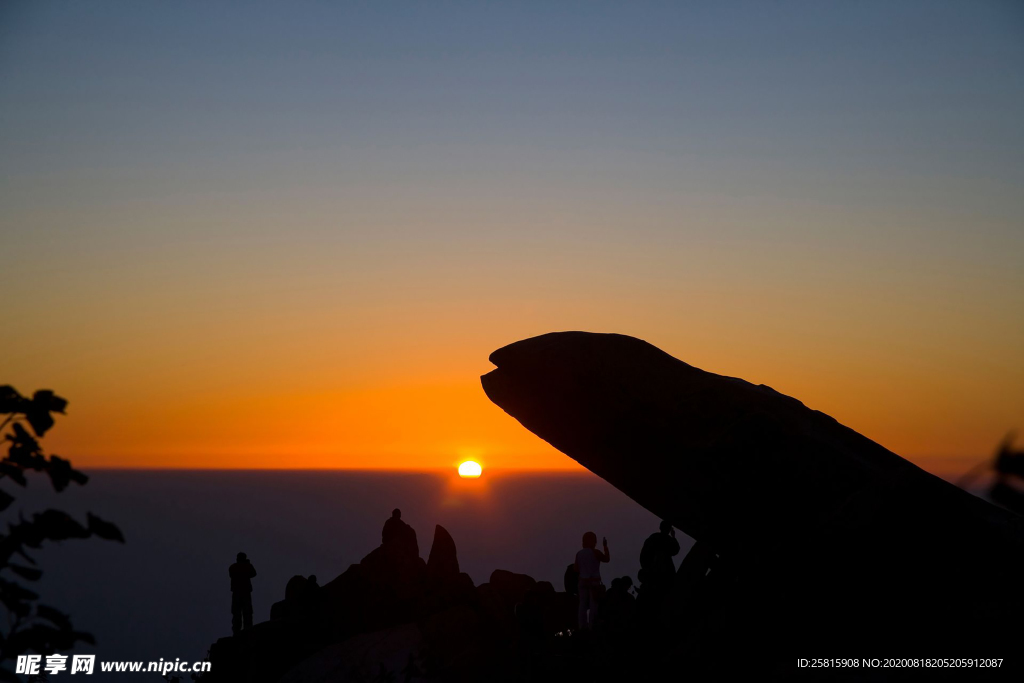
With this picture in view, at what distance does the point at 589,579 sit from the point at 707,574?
7.98ft

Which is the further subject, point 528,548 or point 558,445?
point 528,548

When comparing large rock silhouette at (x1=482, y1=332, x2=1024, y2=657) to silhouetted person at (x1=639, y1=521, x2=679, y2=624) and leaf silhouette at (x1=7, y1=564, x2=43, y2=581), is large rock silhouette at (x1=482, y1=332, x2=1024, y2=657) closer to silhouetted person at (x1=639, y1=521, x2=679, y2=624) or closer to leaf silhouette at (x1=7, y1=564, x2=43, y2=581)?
silhouetted person at (x1=639, y1=521, x2=679, y2=624)

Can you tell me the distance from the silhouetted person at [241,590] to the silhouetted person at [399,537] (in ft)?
9.57

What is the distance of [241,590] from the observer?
64.4ft

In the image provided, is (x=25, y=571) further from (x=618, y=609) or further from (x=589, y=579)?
(x=589, y=579)

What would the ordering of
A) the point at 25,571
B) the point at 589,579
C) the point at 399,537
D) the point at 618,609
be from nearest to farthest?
the point at 25,571, the point at 618,609, the point at 589,579, the point at 399,537

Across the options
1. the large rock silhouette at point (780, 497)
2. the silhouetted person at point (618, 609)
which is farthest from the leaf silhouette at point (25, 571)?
the silhouetted person at point (618, 609)

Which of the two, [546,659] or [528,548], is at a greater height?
[528,548]

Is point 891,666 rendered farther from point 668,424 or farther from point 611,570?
point 611,570

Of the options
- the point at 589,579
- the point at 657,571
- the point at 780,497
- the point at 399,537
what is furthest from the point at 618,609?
Result: the point at 399,537

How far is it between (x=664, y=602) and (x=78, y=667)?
958 centimetres

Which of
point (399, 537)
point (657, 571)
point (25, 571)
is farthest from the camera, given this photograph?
point (399, 537)

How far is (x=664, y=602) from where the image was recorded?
1465 centimetres

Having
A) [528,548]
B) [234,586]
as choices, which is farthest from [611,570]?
[234,586]
